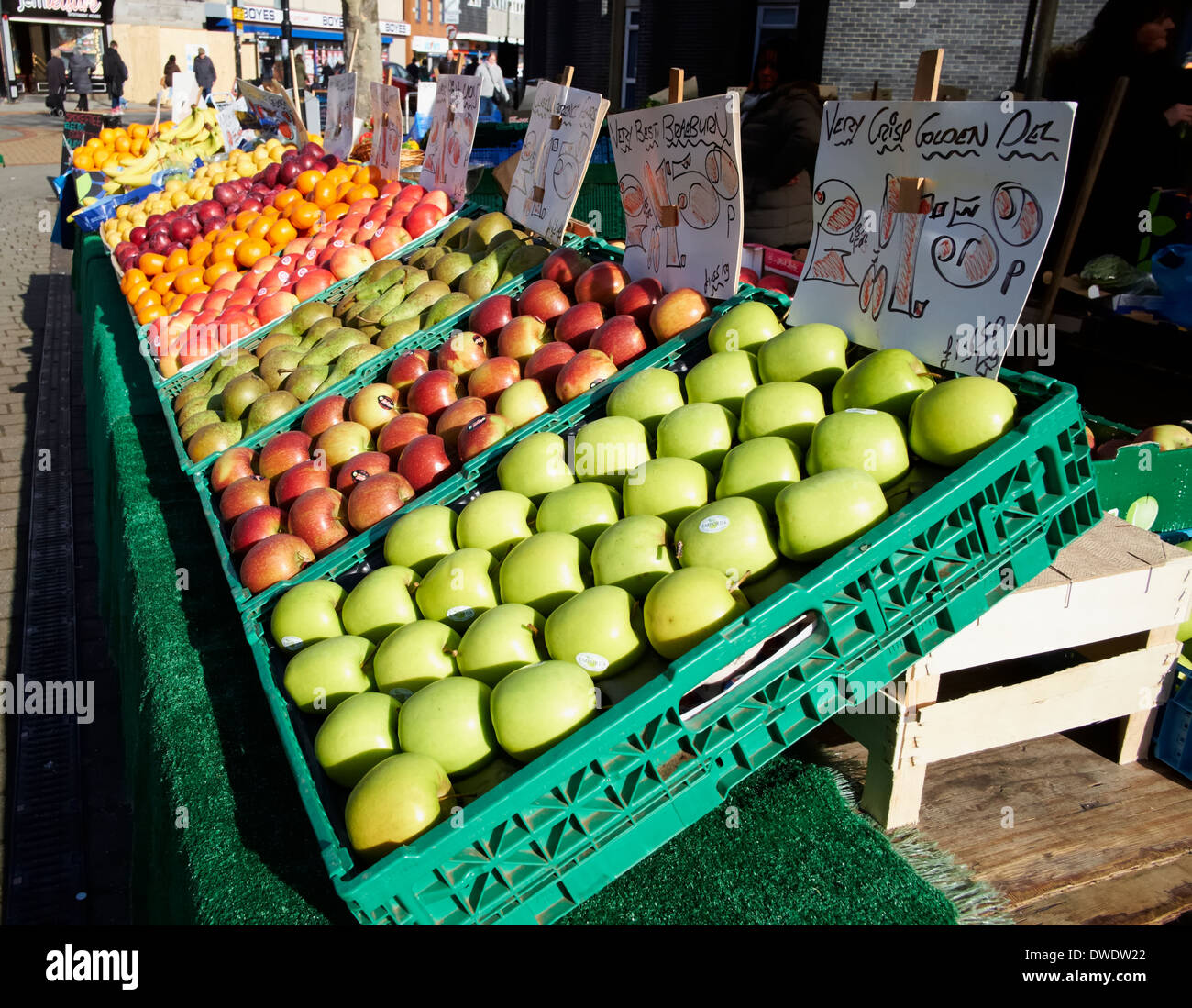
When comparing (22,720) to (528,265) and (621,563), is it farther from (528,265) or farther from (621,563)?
(621,563)

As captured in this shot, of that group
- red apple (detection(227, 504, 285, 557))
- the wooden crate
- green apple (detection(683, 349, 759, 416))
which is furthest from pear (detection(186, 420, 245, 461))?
the wooden crate

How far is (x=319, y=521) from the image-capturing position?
2.72 m

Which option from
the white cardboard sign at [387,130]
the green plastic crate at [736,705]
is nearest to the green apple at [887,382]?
the green plastic crate at [736,705]

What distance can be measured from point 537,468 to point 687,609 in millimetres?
790

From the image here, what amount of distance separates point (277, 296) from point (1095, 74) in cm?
476

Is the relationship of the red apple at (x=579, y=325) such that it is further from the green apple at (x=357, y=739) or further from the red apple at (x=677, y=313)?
the green apple at (x=357, y=739)

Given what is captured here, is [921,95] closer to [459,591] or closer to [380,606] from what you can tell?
[459,591]

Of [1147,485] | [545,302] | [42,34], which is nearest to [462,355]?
[545,302]

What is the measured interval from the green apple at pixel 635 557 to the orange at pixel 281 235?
430 cm

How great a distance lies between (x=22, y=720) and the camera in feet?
12.4

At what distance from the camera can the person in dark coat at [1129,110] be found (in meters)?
4.90

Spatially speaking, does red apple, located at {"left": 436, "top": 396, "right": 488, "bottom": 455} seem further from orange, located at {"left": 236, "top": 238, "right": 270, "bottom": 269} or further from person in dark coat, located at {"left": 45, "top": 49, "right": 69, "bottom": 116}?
person in dark coat, located at {"left": 45, "top": 49, "right": 69, "bottom": 116}
